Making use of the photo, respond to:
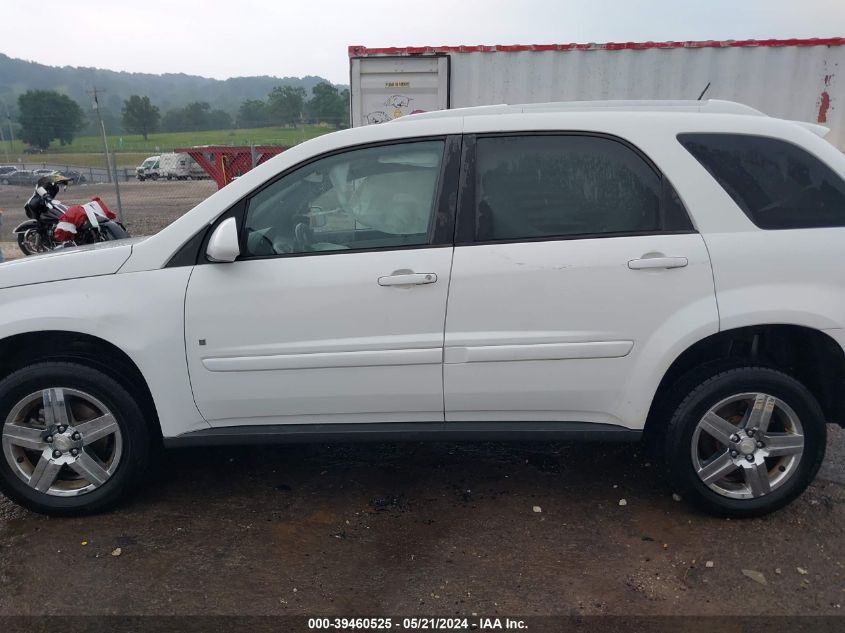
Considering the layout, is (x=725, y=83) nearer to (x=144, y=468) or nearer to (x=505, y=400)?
(x=505, y=400)

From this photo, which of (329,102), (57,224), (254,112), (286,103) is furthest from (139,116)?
(57,224)

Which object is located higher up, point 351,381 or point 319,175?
point 319,175

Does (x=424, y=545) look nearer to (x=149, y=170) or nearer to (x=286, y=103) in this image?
(x=149, y=170)

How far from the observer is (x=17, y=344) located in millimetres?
3254

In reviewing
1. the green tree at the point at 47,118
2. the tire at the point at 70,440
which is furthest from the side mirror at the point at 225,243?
the green tree at the point at 47,118

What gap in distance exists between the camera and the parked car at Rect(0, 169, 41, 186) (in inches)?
1196

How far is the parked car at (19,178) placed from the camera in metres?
30.4

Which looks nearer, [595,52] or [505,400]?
[505,400]

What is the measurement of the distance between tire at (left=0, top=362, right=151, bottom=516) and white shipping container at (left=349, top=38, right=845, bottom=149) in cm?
639

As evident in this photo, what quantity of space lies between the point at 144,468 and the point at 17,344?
33.9 inches

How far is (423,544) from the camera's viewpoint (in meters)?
3.03

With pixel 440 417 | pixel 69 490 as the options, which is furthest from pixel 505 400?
pixel 69 490

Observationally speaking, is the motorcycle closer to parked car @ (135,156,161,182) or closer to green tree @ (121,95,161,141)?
parked car @ (135,156,161,182)

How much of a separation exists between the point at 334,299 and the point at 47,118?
9039 cm
